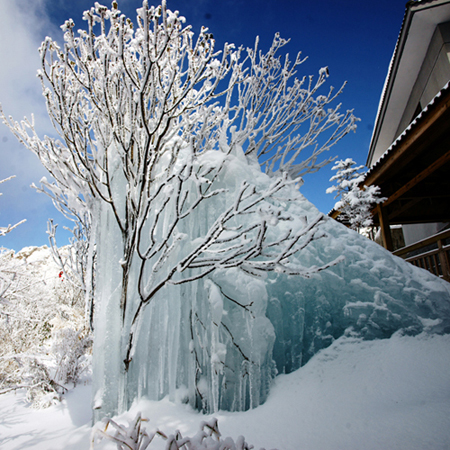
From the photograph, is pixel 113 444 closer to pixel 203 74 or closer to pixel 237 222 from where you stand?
pixel 237 222

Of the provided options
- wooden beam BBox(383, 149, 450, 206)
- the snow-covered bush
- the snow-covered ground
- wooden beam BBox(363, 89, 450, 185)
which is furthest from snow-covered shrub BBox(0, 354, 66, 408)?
wooden beam BBox(383, 149, 450, 206)

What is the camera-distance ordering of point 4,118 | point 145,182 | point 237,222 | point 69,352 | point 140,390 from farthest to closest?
1. point 69,352
2. point 237,222
3. point 4,118
4. point 140,390
5. point 145,182

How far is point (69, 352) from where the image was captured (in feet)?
13.7

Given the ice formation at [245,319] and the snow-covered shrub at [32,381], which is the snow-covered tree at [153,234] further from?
the snow-covered shrub at [32,381]

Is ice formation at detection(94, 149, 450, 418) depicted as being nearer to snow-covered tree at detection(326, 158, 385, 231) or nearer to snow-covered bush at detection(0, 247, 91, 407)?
snow-covered bush at detection(0, 247, 91, 407)

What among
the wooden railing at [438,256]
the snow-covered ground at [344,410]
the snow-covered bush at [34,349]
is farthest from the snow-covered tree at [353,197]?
the snow-covered bush at [34,349]

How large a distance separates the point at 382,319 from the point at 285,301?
0.71 m

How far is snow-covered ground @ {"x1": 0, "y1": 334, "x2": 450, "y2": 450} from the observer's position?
4.18ft

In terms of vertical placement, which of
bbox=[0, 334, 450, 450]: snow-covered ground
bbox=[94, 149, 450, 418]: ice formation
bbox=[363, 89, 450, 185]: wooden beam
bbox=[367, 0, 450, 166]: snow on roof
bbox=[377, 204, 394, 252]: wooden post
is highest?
bbox=[367, 0, 450, 166]: snow on roof

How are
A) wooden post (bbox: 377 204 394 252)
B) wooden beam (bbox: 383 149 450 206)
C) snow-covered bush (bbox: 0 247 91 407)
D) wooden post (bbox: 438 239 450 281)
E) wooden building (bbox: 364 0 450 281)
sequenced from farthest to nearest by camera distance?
1. wooden post (bbox: 377 204 394 252)
2. wooden beam (bbox: 383 149 450 206)
3. wooden building (bbox: 364 0 450 281)
4. wooden post (bbox: 438 239 450 281)
5. snow-covered bush (bbox: 0 247 91 407)

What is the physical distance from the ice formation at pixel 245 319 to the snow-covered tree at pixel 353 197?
3.51m

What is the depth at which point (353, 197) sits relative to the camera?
21.4 feet

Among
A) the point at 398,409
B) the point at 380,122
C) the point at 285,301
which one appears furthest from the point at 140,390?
the point at 380,122

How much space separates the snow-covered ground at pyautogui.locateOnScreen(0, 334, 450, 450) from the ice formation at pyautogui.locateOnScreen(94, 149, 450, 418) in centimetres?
11
